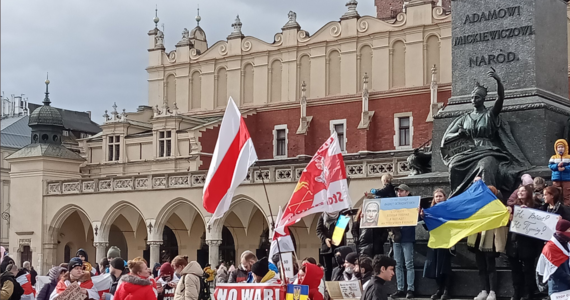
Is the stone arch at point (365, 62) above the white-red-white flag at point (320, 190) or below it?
above

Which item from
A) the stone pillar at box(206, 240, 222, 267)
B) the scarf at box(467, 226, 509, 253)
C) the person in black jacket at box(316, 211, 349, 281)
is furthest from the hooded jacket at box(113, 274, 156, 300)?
the stone pillar at box(206, 240, 222, 267)

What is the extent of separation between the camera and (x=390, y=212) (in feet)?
32.3

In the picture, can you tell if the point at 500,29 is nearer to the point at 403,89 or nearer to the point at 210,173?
the point at 210,173

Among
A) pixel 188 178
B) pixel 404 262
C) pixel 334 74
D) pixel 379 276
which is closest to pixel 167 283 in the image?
pixel 404 262

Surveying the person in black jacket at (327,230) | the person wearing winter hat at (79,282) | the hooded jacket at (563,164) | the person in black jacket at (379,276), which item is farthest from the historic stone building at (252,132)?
the person in black jacket at (379,276)

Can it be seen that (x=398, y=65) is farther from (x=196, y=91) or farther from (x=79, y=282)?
(x=79, y=282)

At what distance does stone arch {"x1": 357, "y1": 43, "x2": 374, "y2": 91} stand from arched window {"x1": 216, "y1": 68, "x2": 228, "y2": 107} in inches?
305

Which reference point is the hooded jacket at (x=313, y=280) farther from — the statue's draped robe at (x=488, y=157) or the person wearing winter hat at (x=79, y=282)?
the person wearing winter hat at (x=79, y=282)

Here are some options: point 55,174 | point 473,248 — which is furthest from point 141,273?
point 55,174

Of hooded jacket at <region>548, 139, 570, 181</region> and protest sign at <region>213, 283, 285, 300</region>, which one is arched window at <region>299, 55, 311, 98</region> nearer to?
hooded jacket at <region>548, 139, 570, 181</region>

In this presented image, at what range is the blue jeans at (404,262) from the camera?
9.95 metres

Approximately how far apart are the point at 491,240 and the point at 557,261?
1.11 m

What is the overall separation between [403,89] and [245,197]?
29.8 feet

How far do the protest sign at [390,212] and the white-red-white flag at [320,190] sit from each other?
0.68m
